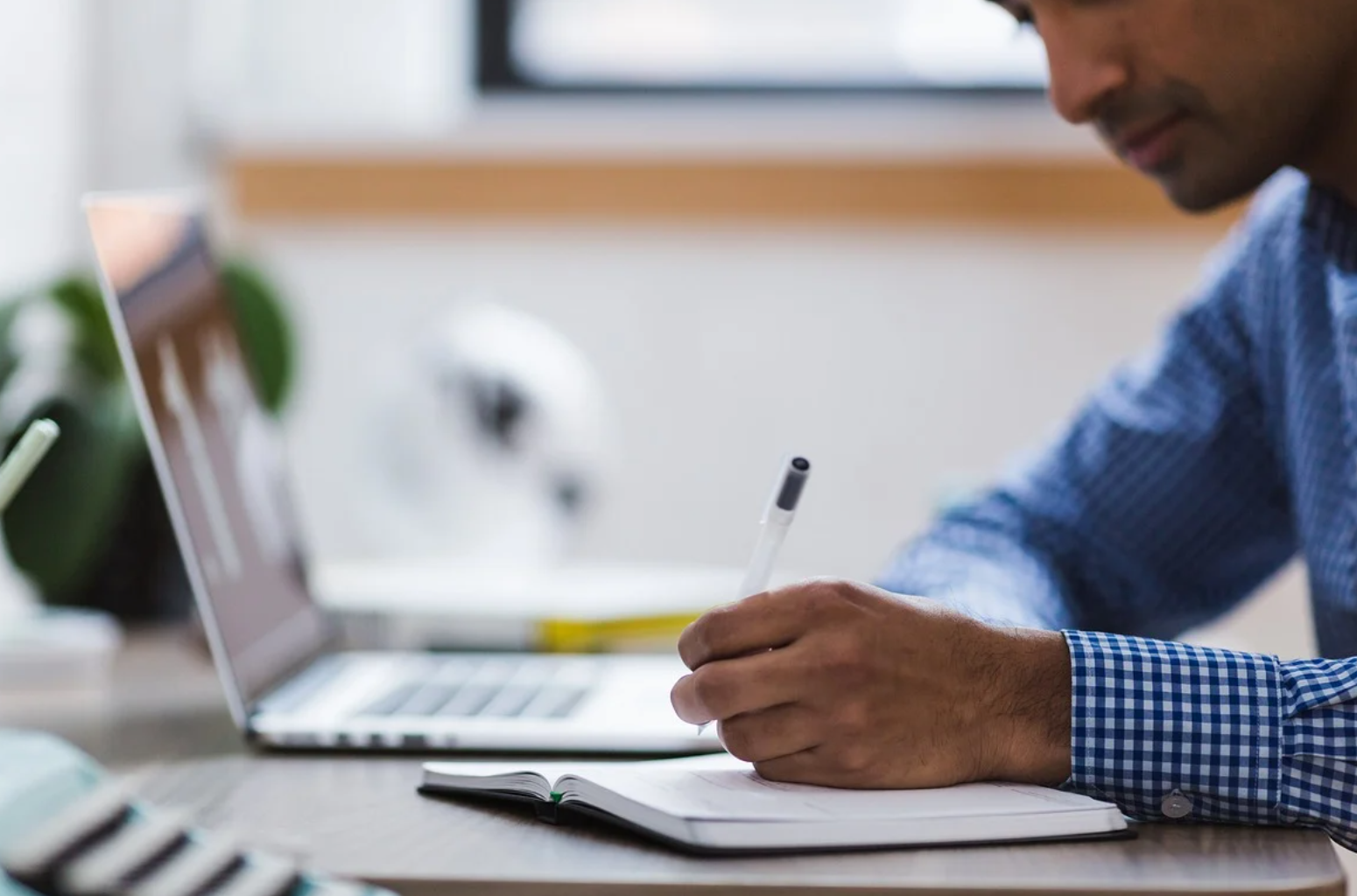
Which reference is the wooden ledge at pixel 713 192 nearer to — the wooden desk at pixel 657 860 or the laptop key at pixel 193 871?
the wooden desk at pixel 657 860

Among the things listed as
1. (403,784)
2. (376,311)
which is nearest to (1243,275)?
(403,784)

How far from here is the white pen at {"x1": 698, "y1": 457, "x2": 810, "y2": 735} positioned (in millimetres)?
762

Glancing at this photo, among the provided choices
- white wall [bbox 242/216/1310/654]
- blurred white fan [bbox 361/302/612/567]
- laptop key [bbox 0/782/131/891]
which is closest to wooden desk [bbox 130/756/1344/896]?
laptop key [bbox 0/782/131/891]

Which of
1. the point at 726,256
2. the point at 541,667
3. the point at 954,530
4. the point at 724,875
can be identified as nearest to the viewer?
the point at 724,875

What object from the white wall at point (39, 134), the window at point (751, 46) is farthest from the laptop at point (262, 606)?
the window at point (751, 46)

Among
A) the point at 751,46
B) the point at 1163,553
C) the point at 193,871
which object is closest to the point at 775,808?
the point at 193,871

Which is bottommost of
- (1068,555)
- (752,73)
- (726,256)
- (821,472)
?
(821,472)

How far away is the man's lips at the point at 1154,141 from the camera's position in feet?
3.62

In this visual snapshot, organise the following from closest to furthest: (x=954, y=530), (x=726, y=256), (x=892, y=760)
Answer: (x=892, y=760) < (x=954, y=530) < (x=726, y=256)

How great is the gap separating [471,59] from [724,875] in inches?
82.2

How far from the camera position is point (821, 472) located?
2.37 metres

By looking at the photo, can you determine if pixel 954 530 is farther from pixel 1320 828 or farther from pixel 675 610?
pixel 1320 828

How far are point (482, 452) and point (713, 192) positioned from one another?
84cm

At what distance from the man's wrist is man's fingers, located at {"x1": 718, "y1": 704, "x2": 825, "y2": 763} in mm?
89
